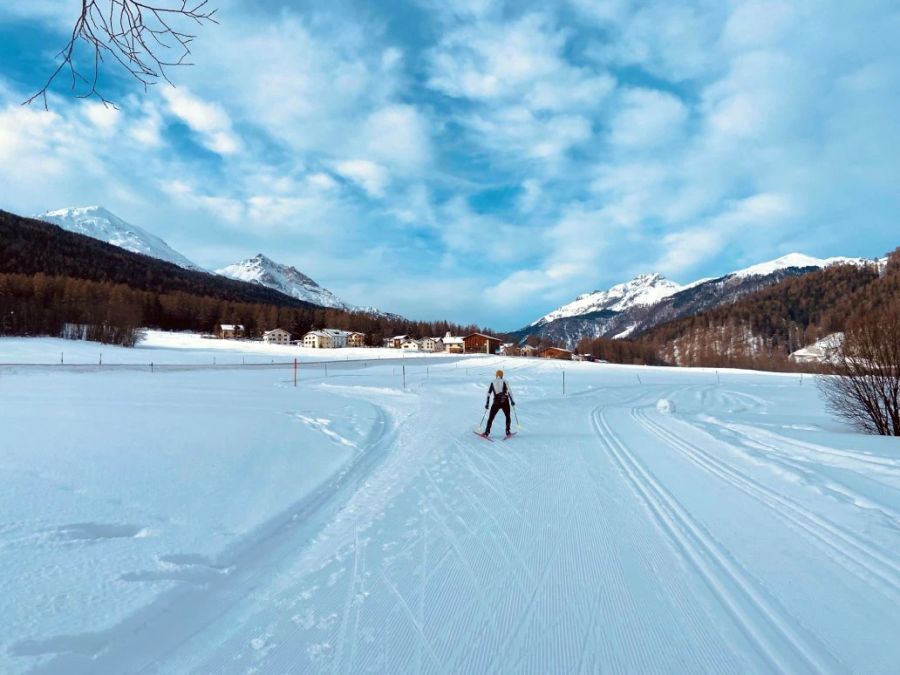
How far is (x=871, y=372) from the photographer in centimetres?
1377

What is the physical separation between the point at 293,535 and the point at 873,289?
172 m

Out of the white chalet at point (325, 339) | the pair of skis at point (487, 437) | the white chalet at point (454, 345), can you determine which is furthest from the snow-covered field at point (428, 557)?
the white chalet at point (454, 345)

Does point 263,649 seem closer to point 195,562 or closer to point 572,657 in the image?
point 195,562

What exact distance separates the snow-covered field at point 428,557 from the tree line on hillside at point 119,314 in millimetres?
75380

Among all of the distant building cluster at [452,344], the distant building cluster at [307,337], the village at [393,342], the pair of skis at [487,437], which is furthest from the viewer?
the distant building cluster at [452,344]

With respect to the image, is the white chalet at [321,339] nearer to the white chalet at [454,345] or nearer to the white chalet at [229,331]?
the white chalet at [229,331]

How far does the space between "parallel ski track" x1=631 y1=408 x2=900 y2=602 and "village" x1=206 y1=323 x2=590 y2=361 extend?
97001 mm

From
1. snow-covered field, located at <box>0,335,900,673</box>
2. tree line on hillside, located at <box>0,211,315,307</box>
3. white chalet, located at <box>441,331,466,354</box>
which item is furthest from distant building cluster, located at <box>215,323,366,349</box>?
snow-covered field, located at <box>0,335,900,673</box>

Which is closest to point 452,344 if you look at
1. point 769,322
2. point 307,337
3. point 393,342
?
point 393,342

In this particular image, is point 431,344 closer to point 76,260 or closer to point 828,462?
point 76,260

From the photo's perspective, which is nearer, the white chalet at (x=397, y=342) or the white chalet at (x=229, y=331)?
the white chalet at (x=229, y=331)

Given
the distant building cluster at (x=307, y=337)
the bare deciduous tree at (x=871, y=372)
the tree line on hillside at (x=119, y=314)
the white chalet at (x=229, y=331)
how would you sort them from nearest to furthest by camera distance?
the bare deciduous tree at (x=871, y=372) < the tree line on hillside at (x=119, y=314) < the distant building cluster at (x=307, y=337) < the white chalet at (x=229, y=331)

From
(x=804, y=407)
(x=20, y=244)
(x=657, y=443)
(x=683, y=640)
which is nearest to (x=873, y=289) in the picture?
(x=804, y=407)

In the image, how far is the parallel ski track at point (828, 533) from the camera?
3823mm
